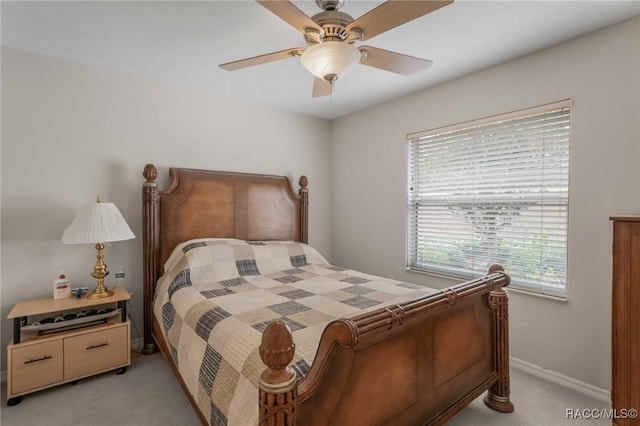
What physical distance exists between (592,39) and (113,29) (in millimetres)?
3130

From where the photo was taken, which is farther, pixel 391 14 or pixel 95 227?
pixel 95 227

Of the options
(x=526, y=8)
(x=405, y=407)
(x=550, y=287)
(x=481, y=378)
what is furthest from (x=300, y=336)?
(x=526, y=8)

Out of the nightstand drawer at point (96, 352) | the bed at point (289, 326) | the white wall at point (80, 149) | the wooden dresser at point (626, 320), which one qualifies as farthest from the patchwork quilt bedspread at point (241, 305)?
the wooden dresser at point (626, 320)

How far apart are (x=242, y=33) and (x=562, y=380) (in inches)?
128

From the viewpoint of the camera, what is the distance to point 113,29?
198 centimetres

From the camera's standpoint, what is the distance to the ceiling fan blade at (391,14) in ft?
4.02

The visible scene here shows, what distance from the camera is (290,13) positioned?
4.34ft

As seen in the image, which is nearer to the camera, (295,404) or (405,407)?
(295,404)

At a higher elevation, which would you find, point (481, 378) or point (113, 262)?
point (113, 262)

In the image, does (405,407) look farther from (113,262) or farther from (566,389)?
(113,262)

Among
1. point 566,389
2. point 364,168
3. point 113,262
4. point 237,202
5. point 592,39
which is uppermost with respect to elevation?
point 592,39

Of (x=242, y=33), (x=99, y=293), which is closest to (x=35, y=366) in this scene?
(x=99, y=293)

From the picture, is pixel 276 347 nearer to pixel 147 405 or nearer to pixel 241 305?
pixel 241 305

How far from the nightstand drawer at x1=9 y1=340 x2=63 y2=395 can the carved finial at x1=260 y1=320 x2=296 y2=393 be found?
6.49 feet
